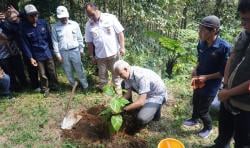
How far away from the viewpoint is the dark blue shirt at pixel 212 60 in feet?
13.4

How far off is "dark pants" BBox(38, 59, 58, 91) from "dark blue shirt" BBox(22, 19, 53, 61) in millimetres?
164

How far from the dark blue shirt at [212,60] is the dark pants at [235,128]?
0.75m

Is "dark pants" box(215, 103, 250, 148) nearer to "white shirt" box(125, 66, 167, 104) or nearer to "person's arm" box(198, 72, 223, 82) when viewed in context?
"person's arm" box(198, 72, 223, 82)

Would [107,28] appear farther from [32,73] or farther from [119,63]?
[32,73]

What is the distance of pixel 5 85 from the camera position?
6156 millimetres

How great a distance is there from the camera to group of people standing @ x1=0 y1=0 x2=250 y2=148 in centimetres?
326

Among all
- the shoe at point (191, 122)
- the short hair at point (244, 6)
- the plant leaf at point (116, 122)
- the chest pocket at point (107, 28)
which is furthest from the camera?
the chest pocket at point (107, 28)

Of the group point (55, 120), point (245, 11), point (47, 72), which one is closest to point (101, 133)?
point (55, 120)

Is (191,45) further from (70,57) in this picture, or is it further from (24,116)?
(24,116)

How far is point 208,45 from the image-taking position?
13.6 feet

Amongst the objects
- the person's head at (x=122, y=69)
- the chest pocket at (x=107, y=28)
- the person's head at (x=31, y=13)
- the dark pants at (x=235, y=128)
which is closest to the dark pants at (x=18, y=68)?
the person's head at (x=31, y=13)

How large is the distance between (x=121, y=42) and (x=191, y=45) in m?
3.16

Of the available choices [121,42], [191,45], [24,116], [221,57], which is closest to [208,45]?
[221,57]

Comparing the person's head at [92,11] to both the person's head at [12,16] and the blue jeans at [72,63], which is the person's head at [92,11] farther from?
the person's head at [12,16]
